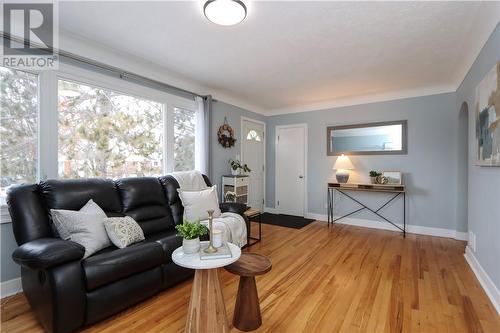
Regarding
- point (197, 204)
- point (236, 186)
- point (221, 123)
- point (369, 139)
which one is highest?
point (221, 123)

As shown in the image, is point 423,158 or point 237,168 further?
point 237,168

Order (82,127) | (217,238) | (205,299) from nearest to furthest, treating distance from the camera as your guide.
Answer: (205,299), (217,238), (82,127)

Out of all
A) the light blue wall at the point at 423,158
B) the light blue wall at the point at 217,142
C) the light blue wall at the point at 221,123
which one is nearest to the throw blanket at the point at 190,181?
the light blue wall at the point at 217,142

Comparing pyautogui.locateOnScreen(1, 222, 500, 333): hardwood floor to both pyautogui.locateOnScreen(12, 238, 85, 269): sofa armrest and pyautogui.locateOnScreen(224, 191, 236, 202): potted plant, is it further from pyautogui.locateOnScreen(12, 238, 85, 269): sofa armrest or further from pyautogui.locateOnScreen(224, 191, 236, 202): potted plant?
pyautogui.locateOnScreen(224, 191, 236, 202): potted plant

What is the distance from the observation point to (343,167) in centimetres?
444

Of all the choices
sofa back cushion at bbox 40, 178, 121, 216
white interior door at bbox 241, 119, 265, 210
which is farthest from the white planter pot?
white interior door at bbox 241, 119, 265, 210

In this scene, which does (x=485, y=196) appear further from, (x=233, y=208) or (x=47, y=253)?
(x=47, y=253)

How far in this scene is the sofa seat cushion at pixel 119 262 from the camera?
171 centimetres

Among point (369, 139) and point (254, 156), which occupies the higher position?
point (369, 139)

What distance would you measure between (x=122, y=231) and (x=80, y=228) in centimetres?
31

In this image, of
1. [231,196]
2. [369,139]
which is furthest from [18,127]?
[369,139]

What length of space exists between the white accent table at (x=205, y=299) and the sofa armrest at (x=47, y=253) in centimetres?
70

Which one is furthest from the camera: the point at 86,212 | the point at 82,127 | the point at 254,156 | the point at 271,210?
the point at 271,210

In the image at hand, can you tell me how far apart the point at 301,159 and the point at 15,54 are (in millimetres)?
4491
